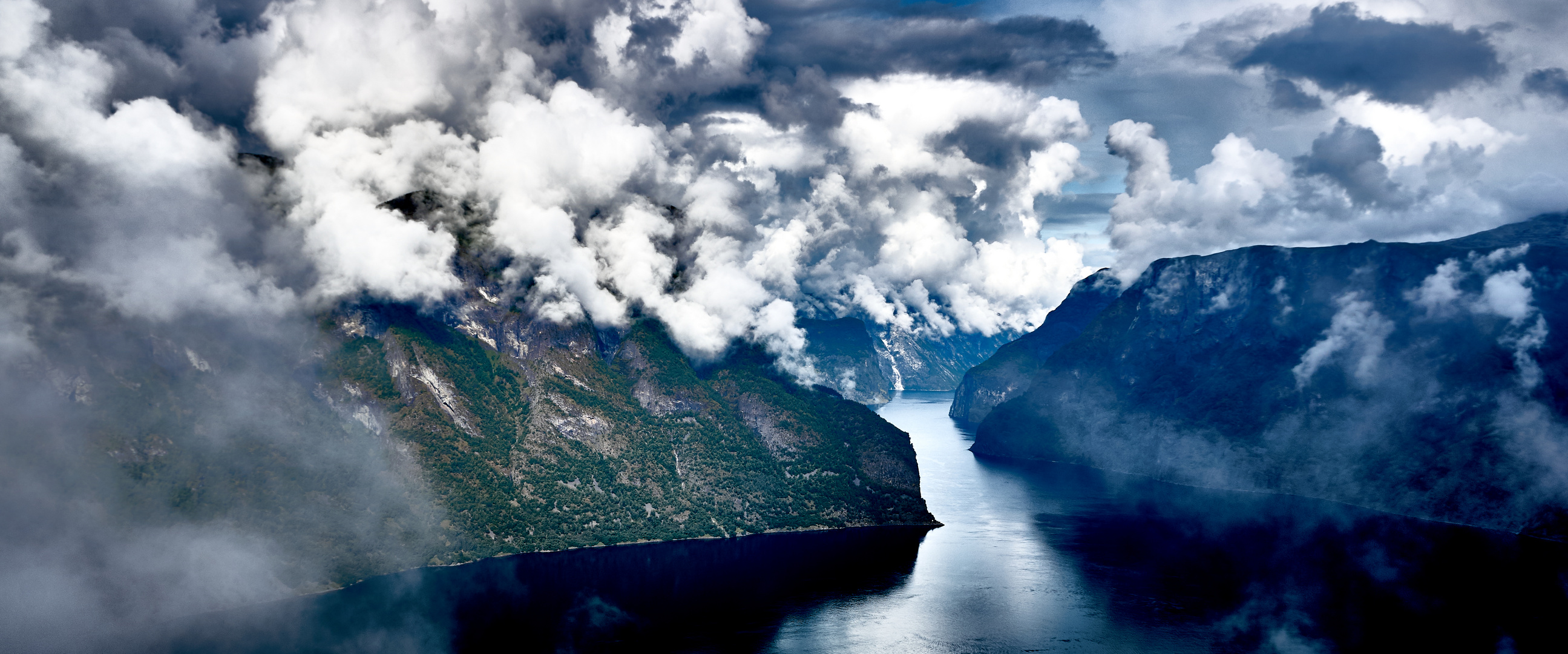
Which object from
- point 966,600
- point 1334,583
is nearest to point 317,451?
point 966,600

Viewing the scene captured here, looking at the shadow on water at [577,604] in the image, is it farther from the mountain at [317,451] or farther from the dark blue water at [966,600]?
the mountain at [317,451]

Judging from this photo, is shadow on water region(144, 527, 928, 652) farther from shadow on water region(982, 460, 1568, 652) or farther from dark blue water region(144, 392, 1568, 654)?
shadow on water region(982, 460, 1568, 652)

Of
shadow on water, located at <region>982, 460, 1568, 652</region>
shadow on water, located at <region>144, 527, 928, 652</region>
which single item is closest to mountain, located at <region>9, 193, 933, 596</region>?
shadow on water, located at <region>144, 527, 928, 652</region>

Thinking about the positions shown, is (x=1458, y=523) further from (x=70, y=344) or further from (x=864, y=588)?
(x=70, y=344)

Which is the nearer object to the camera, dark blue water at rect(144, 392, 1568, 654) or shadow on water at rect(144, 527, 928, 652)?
shadow on water at rect(144, 527, 928, 652)

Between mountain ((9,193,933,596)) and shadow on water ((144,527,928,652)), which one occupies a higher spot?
mountain ((9,193,933,596))

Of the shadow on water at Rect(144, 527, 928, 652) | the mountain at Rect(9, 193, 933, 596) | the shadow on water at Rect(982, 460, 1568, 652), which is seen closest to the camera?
the shadow on water at Rect(144, 527, 928, 652)

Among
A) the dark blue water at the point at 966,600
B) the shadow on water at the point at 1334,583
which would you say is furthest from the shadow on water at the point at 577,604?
the shadow on water at the point at 1334,583
